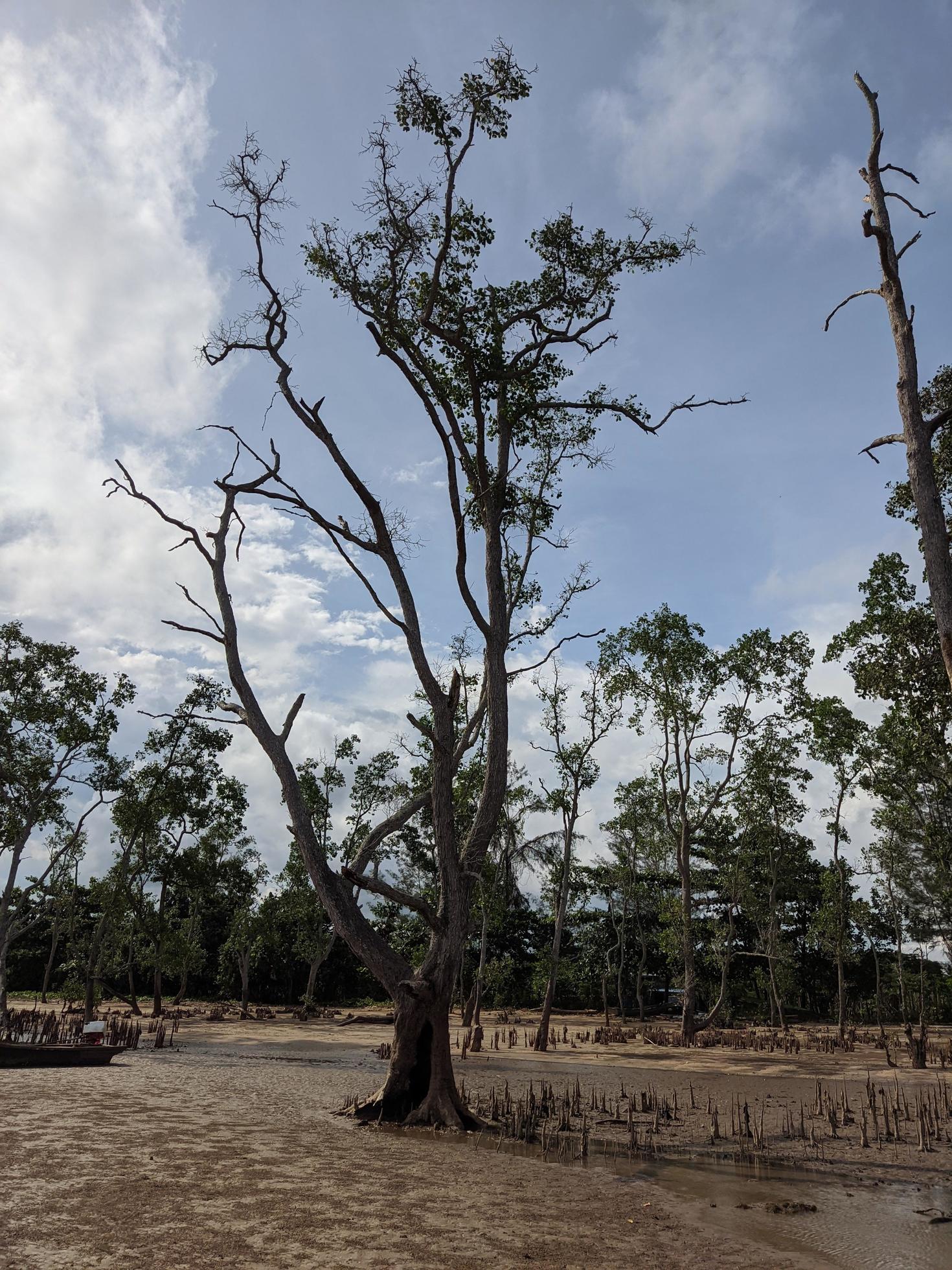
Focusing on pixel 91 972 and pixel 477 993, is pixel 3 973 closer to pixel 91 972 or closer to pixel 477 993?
pixel 91 972

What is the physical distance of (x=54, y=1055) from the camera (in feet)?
52.2

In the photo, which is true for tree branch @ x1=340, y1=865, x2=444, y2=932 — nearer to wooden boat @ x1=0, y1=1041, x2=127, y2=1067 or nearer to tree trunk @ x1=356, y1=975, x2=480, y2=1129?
tree trunk @ x1=356, y1=975, x2=480, y2=1129

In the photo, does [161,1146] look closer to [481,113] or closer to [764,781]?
[481,113]

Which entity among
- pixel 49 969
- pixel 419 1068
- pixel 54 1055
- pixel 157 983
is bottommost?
pixel 54 1055

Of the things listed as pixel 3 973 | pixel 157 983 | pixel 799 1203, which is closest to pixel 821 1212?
pixel 799 1203

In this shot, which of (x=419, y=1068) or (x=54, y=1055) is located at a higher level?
(x=419, y=1068)

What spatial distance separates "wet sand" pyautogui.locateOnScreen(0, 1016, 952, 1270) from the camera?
569 cm

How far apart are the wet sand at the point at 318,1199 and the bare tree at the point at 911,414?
5.62 m

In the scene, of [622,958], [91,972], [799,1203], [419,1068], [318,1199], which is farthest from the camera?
[622,958]

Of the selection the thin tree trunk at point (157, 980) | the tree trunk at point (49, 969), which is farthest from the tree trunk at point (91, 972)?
the tree trunk at point (49, 969)

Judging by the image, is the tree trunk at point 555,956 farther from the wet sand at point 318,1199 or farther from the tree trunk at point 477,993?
the wet sand at point 318,1199

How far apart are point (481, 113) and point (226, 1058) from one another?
19176 mm

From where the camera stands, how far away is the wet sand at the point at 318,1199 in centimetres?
569

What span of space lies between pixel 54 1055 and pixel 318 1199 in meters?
11.6
